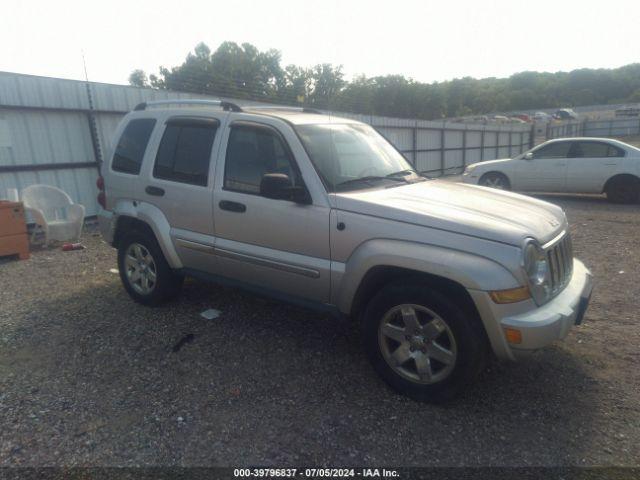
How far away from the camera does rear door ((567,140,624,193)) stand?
34.7 feet

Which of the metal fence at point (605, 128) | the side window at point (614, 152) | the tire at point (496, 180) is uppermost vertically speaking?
the side window at point (614, 152)

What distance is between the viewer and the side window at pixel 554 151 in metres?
11.1

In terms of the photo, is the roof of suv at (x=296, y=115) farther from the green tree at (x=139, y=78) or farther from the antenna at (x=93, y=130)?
the green tree at (x=139, y=78)

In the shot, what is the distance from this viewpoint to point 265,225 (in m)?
3.59

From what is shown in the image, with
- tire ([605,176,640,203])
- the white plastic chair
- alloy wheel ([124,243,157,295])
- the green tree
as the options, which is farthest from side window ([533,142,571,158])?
the green tree

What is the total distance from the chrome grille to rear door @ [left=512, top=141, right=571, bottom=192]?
8735mm

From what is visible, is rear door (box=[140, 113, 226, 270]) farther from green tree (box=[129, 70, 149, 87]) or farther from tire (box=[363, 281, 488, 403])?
green tree (box=[129, 70, 149, 87])

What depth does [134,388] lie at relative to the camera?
3264mm

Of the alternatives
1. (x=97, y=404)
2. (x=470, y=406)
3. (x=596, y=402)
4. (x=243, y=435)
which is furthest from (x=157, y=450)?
(x=596, y=402)

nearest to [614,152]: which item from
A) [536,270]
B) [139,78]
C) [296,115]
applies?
[296,115]

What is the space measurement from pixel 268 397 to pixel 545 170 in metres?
10.5

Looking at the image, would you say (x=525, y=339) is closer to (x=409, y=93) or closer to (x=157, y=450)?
(x=157, y=450)

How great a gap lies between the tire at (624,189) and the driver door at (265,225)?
10104 millimetres

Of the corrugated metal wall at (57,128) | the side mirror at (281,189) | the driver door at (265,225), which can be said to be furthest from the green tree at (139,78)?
the side mirror at (281,189)
